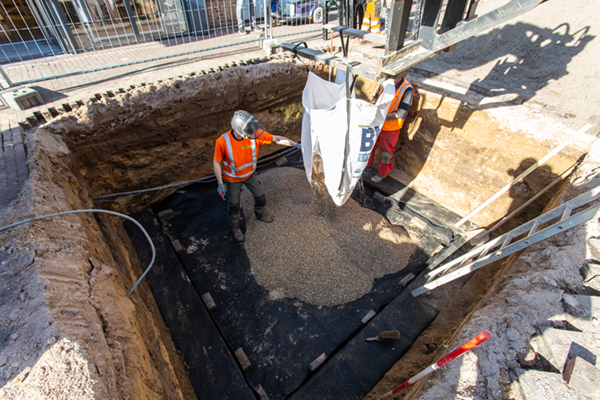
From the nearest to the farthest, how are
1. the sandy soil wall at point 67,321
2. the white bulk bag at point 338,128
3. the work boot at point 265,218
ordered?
the sandy soil wall at point 67,321 < the white bulk bag at point 338,128 < the work boot at point 265,218

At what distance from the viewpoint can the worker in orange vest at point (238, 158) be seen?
323cm

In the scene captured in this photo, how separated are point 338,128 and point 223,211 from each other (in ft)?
7.76

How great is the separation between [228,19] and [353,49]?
3.25 m

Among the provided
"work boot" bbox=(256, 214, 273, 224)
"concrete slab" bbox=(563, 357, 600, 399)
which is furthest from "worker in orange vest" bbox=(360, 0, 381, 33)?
"concrete slab" bbox=(563, 357, 600, 399)

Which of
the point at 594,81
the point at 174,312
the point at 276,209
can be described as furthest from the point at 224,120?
the point at 594,81

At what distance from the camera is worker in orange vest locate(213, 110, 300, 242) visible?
127 inches

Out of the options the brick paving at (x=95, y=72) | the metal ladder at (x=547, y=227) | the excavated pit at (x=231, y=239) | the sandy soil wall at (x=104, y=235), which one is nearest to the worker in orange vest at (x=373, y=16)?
the brick paving at (x=95, y=72)

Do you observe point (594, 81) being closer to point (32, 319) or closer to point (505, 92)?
point (505, 92)

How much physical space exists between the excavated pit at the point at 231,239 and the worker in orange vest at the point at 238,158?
1.51ft

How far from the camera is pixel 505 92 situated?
14.4 feet

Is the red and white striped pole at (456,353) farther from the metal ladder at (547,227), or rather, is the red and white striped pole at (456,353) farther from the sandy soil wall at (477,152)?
the sandy soil wall at (477,152)

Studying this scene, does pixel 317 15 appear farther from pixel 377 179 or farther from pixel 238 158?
pixel 238 158

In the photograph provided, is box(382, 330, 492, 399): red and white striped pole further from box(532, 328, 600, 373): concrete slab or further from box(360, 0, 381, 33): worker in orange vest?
box(360, 0, 381, 33): worker in orange vest

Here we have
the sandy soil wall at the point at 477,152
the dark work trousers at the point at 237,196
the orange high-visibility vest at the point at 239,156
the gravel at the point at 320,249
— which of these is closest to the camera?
the orange high-visibility vest at the point at 239,156
